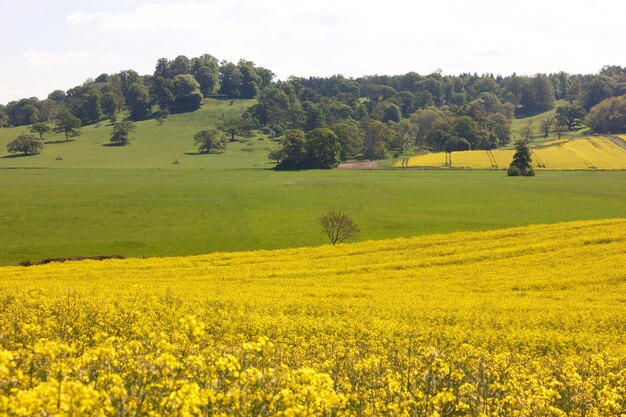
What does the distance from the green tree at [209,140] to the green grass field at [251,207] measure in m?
60.2

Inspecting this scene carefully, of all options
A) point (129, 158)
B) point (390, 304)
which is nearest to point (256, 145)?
point (129, 158)

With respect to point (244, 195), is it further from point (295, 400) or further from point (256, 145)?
point (256, 145)

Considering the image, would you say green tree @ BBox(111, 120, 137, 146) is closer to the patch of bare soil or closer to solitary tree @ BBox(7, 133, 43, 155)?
solitary tree @ BBox(7, 133, 43, 155)

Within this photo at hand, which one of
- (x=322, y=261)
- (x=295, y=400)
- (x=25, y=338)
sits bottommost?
(x=322, y=261)

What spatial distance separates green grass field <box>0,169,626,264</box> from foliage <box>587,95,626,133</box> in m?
80.3

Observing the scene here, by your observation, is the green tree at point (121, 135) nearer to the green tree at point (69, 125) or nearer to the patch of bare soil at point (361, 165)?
the green tree at point (69, 125)

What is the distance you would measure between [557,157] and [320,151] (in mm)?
63772

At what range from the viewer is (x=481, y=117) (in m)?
191

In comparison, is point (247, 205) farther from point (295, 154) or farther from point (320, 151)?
point (320, 151)

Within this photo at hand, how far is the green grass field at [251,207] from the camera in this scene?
5462cm

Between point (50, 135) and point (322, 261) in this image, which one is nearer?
point (322, 261)

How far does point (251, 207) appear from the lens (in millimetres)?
74938

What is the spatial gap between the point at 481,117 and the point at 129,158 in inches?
4827

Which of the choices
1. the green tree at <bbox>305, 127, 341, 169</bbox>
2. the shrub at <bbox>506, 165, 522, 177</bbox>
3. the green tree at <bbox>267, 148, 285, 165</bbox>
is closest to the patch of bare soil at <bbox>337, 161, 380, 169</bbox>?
the green tree at <bbox>305, 127, 341, 169</bbox>
